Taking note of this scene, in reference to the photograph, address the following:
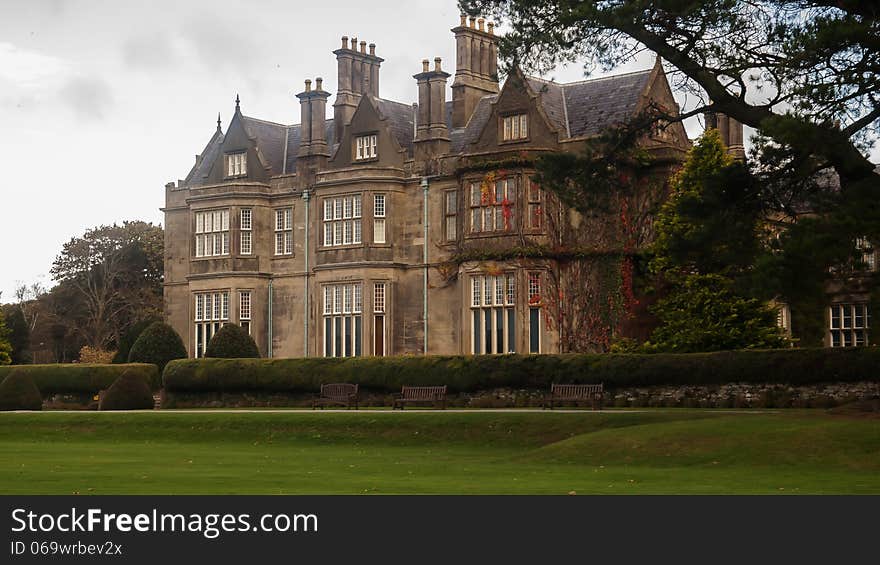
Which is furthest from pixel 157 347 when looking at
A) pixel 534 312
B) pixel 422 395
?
pixel 534 312

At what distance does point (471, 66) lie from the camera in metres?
52.8

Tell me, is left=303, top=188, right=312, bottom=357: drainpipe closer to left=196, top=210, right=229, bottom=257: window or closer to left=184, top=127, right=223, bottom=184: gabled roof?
left=196, top=210, right=229, bottom=257: window

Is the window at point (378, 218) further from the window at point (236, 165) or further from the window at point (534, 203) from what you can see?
the window at point (534, 203)

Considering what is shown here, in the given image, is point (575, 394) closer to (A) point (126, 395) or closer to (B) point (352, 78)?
(A) point (126, 395)

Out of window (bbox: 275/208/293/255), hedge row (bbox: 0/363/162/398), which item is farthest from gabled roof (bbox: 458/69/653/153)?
hedge row (bbox: 0/363/162/398)

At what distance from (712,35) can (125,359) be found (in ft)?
110

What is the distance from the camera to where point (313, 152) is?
179 feet

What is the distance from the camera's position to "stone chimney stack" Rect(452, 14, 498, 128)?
5219 centimetres

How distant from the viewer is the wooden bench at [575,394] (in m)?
38.8

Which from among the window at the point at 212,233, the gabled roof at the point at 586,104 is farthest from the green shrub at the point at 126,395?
the gabled roof at the point at 586,104

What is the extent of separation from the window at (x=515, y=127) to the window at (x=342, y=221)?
6828 millimetres

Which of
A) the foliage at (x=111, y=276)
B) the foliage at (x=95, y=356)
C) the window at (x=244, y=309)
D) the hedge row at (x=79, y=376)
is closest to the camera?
the hedge row at (x=79, y=376)

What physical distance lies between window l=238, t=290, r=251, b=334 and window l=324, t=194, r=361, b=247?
14.7 ft
